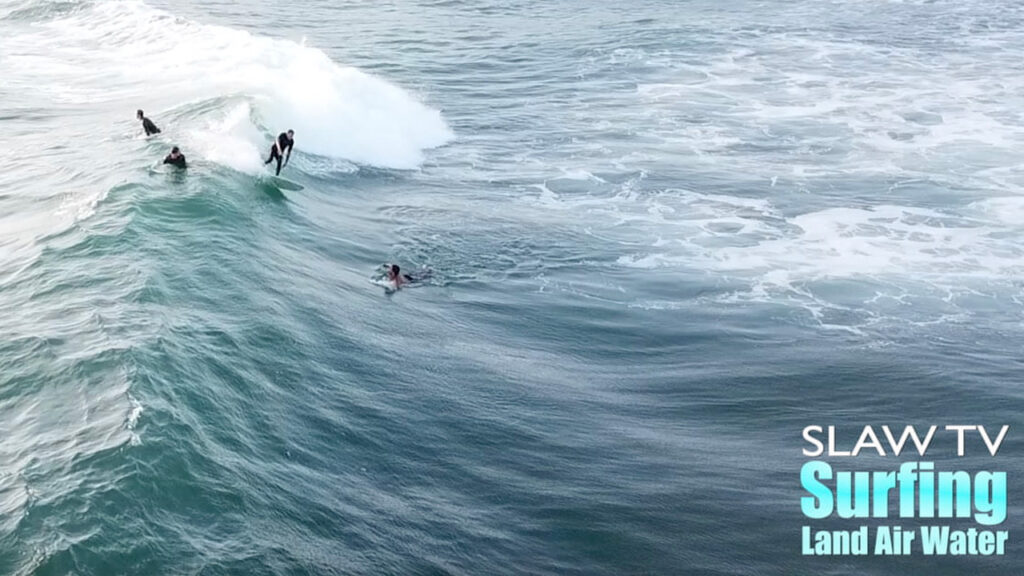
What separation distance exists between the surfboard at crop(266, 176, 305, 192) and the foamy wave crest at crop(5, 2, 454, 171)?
0.74 m

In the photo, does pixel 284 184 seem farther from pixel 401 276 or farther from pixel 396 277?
pixel 396 277

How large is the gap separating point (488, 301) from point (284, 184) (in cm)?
919

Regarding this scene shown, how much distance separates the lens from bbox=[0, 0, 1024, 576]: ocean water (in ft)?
50.1

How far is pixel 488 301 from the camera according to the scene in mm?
24469

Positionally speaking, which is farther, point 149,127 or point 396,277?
point 149,127

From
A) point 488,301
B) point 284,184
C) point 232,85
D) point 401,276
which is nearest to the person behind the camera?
point 488,301

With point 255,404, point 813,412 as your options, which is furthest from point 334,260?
point 813,412

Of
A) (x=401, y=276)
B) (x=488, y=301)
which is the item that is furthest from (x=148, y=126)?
(x=488, y=301)

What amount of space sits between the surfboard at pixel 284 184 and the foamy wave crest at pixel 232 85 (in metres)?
Result: 0.74

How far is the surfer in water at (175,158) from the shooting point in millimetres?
28708

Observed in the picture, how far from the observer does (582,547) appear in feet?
49.2

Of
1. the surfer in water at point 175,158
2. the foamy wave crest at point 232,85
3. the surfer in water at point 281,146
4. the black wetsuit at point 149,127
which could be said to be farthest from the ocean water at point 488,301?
the black wetsuit at point 149,127

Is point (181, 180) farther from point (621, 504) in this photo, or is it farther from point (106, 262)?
point (621, 504)

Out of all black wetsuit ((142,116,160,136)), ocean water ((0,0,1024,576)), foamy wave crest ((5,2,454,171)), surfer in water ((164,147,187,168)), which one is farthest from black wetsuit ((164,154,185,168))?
black wetsuit ((142,116,160,136))
